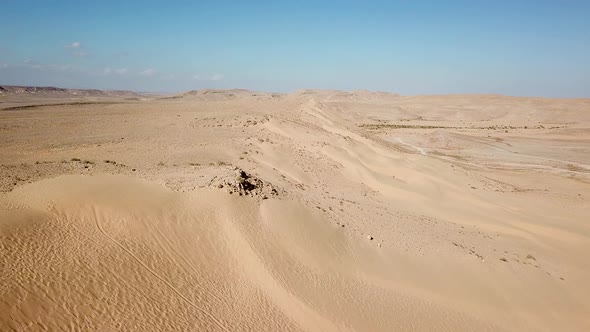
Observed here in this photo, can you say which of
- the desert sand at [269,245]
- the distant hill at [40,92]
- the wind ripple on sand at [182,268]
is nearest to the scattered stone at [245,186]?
the desert sand at [269,245]

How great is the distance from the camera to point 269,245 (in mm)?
9539

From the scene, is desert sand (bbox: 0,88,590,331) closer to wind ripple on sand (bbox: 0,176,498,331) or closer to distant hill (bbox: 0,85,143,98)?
wind ripple on sand (bbox: 0,176,498,331)

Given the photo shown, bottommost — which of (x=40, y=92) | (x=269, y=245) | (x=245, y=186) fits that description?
(x=269, y=245)

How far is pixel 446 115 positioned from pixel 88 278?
6954 cm

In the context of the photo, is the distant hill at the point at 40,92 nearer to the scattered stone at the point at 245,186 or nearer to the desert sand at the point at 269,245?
the desert sand at the point at 269,245

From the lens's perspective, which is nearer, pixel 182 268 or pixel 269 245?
pixel 182 268

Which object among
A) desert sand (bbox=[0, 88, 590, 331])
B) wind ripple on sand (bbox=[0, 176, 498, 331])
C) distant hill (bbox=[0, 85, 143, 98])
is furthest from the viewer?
distant hill (bbox=[0, 85, 143, 98])

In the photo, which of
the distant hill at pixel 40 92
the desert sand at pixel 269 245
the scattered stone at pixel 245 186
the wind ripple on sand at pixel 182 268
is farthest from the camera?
the distant hill at pixel 40 92

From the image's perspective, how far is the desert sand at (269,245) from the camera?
22.9ft

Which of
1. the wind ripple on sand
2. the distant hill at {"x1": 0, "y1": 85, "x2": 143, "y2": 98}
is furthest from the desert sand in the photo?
the distant hill at {"x1": 0, "y1": 85, "x2": 143, "y2": 98}

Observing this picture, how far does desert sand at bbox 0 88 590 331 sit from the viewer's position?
6.97 metres

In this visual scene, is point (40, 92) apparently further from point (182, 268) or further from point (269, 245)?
point (182, 268)

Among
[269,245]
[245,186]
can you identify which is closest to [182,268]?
[269,245]

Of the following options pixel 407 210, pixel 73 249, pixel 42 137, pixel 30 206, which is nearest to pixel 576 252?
pixel 407 210
